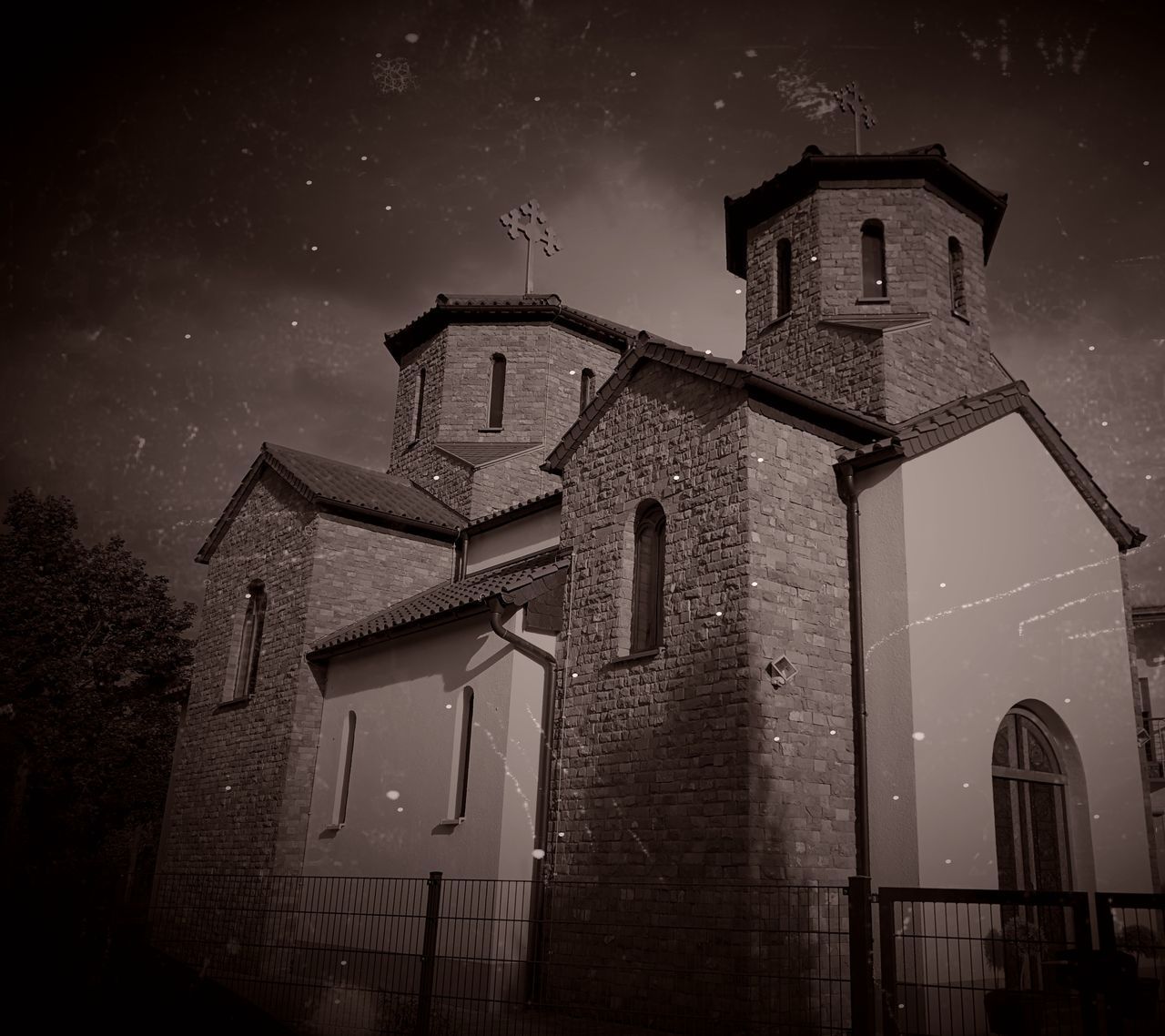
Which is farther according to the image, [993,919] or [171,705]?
[171,705]

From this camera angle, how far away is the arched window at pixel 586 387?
67.8 ft

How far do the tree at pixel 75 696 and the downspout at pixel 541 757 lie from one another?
16.5 m

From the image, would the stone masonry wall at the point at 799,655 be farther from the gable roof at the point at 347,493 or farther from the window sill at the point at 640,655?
the gable roof at the point at 347,493

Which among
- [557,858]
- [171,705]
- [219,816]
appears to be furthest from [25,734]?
[557,858]

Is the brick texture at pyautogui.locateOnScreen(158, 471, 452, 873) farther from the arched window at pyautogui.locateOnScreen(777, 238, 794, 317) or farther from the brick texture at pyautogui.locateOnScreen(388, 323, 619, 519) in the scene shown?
the arched window at pyautogui.locateOnScreen(777, 238, 794, 317)

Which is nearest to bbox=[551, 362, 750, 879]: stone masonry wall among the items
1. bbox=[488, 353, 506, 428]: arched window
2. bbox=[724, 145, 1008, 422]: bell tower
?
bbox=[724, 145, 1008, 422]: bell tower

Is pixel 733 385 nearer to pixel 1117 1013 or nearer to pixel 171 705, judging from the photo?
pixel 1117 1013

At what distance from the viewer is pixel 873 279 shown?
1448cm

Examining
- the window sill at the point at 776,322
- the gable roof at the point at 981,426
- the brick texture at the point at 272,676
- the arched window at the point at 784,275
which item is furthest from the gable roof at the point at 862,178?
the brick texture at the point at 272,676

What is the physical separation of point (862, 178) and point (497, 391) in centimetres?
858

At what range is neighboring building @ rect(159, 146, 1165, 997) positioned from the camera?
991cm

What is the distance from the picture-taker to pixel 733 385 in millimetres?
10719

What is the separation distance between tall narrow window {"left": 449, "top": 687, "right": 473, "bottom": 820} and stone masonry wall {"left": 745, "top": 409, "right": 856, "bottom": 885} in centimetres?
413

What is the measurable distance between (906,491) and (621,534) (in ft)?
10.5
